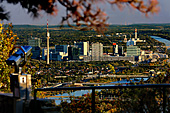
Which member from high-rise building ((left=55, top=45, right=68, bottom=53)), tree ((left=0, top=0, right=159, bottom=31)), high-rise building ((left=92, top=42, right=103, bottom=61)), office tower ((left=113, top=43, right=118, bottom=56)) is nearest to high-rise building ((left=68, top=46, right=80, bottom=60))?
high-rise building ((left=55, top=45, right=68, bottom=53))

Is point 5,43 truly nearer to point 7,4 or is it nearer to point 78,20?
point 7,4

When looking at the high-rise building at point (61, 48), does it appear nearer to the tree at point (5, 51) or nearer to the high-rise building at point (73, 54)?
the high-rise building at point (73, 54)

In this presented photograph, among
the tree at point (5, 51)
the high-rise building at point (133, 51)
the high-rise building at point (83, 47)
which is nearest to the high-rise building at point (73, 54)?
the high-rise building at point (83, 47)

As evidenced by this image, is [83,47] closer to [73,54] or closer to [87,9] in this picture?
[73,54]

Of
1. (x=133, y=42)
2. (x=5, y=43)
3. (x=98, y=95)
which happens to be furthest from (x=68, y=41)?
(x=98, y=95)

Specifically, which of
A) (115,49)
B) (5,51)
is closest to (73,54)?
(115,49)
